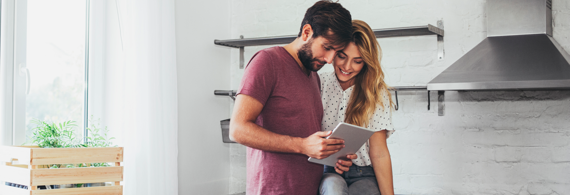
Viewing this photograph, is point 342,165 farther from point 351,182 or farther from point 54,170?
point 54,170

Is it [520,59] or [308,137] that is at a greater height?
[520,59]

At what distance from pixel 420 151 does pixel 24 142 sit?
1.95 metres

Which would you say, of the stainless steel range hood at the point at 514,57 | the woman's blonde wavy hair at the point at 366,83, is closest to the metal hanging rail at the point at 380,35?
the stainless steel range hood at the point at 514,57

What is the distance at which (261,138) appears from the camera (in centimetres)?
127

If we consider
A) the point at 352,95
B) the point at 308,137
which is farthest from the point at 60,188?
the point at 352,95

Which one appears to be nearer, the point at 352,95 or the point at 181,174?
the point at 352,95

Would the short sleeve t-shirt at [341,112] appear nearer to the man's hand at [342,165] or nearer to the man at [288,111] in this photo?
the man's hand at [342,165]

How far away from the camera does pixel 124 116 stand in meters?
2.09

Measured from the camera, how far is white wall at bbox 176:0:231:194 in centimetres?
263

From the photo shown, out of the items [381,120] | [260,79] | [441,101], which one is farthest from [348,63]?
[441,101]

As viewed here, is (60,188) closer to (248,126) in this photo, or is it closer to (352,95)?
(248,126)

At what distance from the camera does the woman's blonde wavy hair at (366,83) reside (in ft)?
5.29

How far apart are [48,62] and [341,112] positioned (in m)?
1.33

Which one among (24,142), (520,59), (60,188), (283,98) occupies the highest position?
(520,59)
